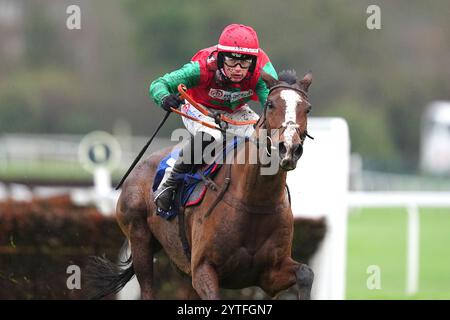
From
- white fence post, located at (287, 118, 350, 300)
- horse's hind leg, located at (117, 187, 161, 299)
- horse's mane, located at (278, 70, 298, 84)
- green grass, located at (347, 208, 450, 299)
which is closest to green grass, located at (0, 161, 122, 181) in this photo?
green grass, located at (347, 208, 450, 299)

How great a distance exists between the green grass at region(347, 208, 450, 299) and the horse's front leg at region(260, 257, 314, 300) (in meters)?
3.86

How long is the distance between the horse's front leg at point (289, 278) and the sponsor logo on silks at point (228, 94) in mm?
1134

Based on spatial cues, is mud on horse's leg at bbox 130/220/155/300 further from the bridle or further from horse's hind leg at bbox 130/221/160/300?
the bridle

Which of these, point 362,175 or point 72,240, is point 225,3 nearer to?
point 362,175

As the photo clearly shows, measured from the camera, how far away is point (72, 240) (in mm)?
8008

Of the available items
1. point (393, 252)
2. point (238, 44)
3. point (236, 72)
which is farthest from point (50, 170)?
point (238, 44)

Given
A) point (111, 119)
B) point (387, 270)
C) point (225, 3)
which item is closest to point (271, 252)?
point (387, 270)

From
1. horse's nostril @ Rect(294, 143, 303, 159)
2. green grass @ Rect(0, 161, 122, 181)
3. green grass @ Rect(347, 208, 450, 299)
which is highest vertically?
horse's nostril @ Rect(294, 143, 303, 159)

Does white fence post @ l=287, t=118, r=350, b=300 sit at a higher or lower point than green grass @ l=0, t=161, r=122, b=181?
higher

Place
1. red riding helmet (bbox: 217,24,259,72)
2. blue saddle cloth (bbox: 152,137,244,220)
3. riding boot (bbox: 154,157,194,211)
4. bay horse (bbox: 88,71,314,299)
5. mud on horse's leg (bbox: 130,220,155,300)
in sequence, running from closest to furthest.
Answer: bay horse (bbox: 88,71,314,299) < red riding helmet (bbox: 217,24,259,72) < blue saddle cloth (bbox: 152,137,244,220) < riding boot (bbox: 154,157,194,211) < mud on horse's leg (bbox: 130,220,155,300)

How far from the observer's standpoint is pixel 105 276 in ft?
22.0

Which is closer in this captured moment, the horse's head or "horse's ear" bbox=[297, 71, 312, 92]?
the horse's head

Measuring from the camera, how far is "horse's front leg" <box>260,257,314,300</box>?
523 centimetres

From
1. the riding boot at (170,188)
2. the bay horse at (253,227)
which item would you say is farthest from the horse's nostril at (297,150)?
the riding boot at (170,188)
